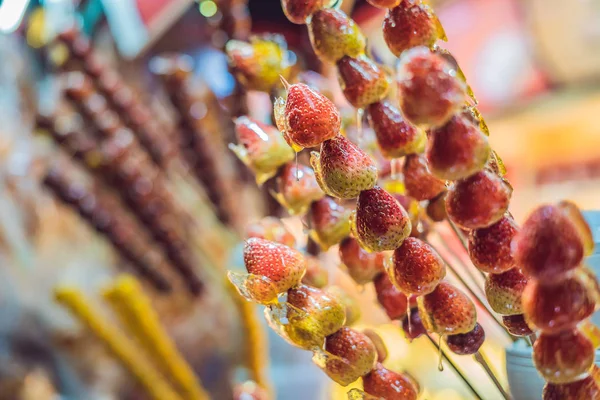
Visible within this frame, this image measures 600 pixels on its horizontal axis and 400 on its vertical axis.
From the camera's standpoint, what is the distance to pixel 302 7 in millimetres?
473

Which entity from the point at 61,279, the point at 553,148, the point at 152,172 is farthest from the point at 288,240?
the point at 553,148

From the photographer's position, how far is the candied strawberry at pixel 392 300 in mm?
542

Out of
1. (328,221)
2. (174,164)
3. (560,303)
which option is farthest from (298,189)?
(174,164)

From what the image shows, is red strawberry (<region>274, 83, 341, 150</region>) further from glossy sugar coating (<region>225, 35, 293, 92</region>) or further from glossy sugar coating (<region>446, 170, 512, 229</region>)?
glossy sugar coating (<region>225, 35, 293, 92</region>)

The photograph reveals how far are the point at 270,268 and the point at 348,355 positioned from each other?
0.10 meters

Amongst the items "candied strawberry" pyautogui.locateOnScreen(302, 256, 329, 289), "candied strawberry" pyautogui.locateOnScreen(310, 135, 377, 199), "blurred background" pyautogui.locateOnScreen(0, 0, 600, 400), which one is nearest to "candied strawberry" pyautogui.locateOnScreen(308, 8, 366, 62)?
"candied strawberry" pyautogui.locateOnScreen(310, 135, 377, 199)

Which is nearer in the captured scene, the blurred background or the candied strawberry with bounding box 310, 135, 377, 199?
the candied strawberry with bounding box 310, 135, 377, 199

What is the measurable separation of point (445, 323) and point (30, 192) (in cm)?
142

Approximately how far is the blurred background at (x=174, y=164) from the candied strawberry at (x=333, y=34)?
0.55m

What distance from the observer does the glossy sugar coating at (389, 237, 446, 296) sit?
0.43 metres

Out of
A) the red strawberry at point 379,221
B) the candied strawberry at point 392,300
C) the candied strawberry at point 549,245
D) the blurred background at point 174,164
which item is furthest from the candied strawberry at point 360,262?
the blurred background at point 174,164

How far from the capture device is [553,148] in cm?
190

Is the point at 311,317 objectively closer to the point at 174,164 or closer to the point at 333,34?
the point at 333,34

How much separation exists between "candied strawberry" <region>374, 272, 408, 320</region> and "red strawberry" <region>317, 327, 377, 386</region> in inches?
3.2
